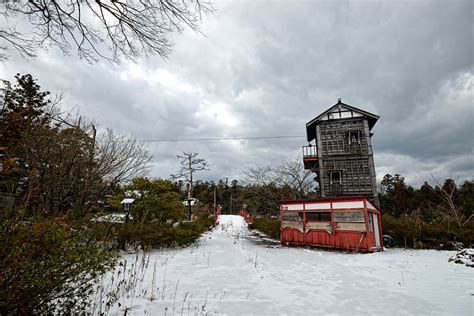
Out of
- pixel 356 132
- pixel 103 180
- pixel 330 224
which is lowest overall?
pixel 330 224

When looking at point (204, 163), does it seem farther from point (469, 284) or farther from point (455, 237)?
point (469, 284)

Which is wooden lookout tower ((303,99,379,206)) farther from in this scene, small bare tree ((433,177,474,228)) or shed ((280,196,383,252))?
shed ((280,196,383,252))

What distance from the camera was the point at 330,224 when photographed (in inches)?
432

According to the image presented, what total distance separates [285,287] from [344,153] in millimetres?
17110

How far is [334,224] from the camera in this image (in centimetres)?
1084

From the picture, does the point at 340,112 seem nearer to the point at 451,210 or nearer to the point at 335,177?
the point at 335,177

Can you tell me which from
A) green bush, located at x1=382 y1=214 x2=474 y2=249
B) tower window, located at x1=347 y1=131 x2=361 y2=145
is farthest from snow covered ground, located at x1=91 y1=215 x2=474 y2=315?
tower window, located at x1=347 y1=131 x2=361 y2=145

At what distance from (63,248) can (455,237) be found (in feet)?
50.6

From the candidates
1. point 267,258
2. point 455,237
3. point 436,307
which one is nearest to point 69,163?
point 267,258

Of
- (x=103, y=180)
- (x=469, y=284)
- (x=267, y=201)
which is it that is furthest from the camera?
(x=267, y=201)

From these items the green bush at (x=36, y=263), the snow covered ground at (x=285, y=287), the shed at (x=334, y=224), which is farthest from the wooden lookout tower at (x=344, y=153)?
the green bush at (x=36, y=263)

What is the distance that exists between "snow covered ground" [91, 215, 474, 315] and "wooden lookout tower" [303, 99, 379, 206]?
37.2ft

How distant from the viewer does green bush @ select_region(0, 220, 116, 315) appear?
6.98 feet

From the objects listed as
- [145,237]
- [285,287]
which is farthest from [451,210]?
[145,237]
